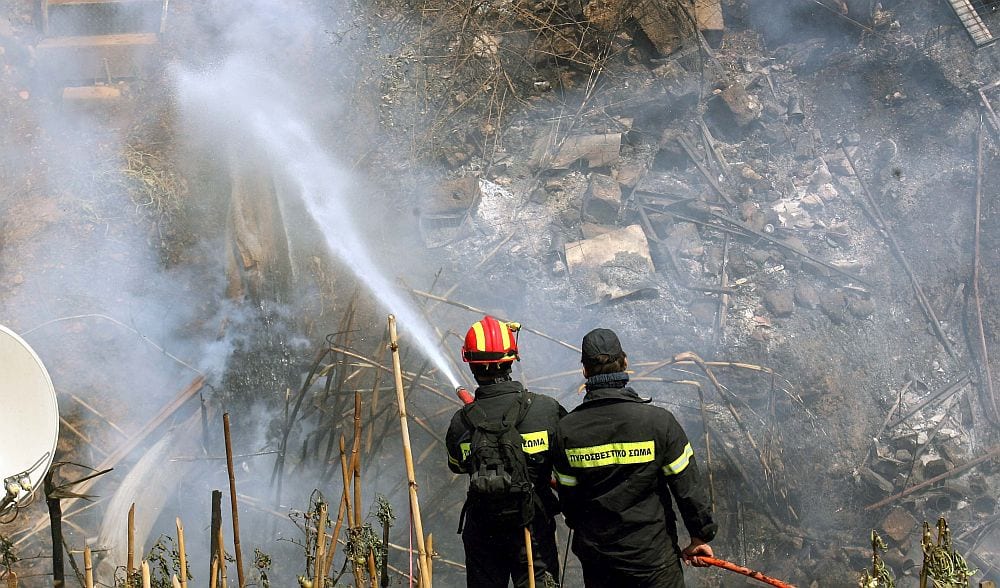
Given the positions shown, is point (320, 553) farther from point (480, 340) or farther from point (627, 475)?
point (627, 475)

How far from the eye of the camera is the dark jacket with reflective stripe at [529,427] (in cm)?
429

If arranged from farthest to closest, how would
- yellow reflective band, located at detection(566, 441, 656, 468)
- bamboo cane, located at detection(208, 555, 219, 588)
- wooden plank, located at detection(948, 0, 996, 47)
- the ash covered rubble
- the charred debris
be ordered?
wooden plank, located at detection(948, 0, 996, 47)
the ash covered rubble
the charred debris
yellow reflective band, located at detection(566, 441, 656, 468)
bamboo cane, located at detection(208, 555, 219, 588)

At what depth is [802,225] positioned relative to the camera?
332 inches

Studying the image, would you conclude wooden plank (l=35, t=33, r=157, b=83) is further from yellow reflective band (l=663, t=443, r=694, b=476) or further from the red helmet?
yellow reflective band (l=663, t=443, r=694, b=476)

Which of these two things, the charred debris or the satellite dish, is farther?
the charred debris

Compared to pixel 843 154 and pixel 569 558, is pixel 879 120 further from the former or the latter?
pixel 569 558

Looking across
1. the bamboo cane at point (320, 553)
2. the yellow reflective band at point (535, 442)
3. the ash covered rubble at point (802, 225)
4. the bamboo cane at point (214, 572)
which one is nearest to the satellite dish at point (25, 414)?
the bamboo cane at point (214, 572)

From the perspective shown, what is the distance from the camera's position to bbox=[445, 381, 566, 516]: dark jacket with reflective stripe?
4.29m

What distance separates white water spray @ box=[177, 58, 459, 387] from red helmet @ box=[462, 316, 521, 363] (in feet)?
11.6

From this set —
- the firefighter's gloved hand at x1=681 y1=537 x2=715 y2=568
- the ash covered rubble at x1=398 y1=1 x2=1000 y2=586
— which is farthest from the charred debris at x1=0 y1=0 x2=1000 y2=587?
the firefighter's gloved hand at x1=681 y1=537 x2=715 y2=568

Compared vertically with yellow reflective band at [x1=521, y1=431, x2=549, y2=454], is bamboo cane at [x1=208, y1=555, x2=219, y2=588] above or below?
below

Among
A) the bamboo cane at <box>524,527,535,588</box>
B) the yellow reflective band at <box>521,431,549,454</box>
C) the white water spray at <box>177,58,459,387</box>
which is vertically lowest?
the bamboo cane at <box>524,527,535,588</box>

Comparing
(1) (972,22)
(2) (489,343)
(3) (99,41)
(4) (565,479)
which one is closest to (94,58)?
(3) (99,41)

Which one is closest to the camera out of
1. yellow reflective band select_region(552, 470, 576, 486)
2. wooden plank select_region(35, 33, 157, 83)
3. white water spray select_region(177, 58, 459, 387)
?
yellow reflective band select_region(552, 470, 576, 486)
